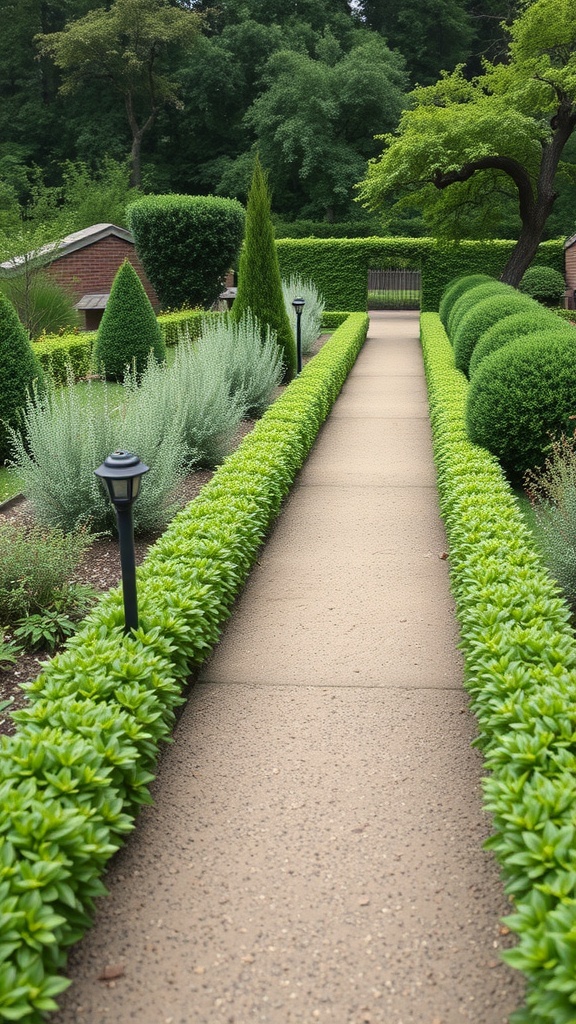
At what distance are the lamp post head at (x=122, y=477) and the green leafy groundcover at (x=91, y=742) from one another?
0.59 meters

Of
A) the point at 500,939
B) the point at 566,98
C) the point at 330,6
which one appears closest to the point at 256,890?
the point at 500,939

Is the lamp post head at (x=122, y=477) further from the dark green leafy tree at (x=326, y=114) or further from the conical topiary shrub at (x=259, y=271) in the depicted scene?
the dark green leafy tree at (x=326, y=114)

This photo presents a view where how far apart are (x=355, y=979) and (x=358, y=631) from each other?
8.07 feet

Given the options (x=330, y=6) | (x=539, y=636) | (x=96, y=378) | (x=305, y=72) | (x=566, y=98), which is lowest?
(x=96, y=378)

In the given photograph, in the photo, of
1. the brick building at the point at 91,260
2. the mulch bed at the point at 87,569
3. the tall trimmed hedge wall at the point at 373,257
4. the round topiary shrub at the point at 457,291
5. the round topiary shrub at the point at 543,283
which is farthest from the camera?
the tall trimmed hedge wall at the point at 373,257

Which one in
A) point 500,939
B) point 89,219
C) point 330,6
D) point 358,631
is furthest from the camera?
point 330,6

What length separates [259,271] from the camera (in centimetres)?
1243

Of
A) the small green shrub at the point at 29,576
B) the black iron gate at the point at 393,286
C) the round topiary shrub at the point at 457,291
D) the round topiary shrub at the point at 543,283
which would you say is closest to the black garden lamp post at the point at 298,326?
the round topiary shrub at the point at 457,291

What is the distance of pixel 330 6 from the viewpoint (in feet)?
129

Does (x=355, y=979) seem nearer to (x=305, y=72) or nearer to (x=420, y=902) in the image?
(x=420, y=902)

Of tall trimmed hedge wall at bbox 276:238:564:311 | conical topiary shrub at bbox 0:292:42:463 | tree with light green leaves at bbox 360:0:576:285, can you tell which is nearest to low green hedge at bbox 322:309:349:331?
tall trimmed hedge wall at bbox 276:238:564:311

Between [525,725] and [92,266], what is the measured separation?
71.5 ft

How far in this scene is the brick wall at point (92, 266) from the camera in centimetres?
2212

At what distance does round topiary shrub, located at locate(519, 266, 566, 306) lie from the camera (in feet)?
83.9
